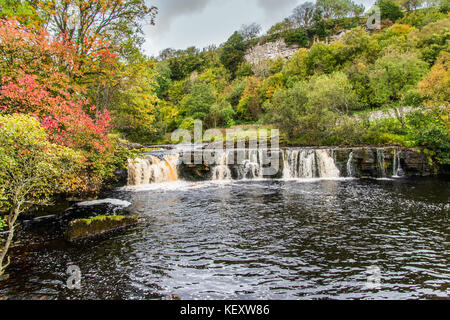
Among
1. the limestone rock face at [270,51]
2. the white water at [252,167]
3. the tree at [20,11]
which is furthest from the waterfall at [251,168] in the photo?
the limestone rock face at [270,51]

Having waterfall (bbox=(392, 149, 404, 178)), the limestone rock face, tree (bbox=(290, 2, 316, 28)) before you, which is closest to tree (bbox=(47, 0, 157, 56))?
waterfall (bbox=(392, 149, 404, 178))

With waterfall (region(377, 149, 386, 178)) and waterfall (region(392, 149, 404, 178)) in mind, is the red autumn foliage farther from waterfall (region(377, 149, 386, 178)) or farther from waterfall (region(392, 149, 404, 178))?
waterfall (region(392, 149, 404, 178))

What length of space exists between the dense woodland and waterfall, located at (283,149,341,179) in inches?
287

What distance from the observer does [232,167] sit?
24797 millimetres

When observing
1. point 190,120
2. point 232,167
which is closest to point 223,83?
point 190,120

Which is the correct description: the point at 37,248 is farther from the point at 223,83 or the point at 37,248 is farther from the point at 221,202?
the point at 223,83

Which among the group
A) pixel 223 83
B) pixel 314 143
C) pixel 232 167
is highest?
pixel 223 83

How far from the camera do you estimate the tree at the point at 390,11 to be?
65.9 meters

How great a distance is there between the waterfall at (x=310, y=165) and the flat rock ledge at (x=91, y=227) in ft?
57.9

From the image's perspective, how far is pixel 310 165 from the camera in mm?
24047
